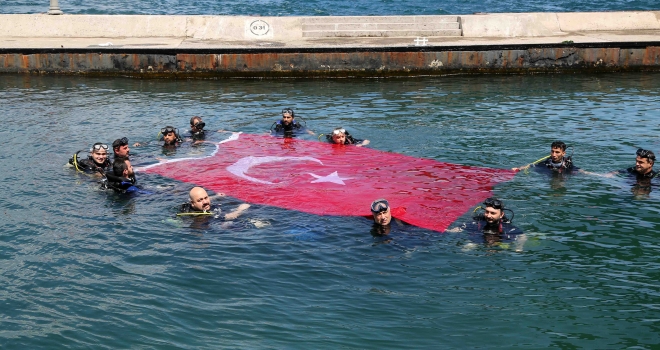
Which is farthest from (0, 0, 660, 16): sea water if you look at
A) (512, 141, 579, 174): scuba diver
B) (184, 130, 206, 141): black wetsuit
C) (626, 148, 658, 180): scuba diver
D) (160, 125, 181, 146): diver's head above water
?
(626, 148, 658, 180): scuba diver

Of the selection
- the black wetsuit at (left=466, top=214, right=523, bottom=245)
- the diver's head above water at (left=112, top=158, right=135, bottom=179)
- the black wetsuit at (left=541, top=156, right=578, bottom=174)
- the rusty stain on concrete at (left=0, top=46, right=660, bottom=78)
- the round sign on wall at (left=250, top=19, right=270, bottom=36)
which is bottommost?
the black wetsuit at (left=466, top=214, right=523, bottom=245)

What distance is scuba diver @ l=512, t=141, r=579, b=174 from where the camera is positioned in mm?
16984

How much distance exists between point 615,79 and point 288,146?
15.7m

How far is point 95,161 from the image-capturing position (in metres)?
17.6

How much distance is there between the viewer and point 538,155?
1927cm

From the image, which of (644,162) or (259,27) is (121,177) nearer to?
(644,162)

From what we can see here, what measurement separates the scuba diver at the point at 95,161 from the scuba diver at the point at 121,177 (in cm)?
112

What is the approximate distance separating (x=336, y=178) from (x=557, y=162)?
5.18 meters

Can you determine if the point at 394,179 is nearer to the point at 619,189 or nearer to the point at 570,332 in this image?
the point at 619,189

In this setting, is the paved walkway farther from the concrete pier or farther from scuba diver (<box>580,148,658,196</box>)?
scuba diver (<box>580,148,658,196</box>)

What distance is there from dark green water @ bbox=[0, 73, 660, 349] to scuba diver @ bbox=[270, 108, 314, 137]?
8.80ft

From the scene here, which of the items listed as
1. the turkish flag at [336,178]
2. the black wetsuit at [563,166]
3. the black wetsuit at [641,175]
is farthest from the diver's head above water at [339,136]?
the black wetsuit at [641,175]

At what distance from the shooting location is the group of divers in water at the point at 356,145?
44.3 feet

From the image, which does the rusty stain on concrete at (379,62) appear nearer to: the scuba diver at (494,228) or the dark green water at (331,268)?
the dark green water at (331,268)
